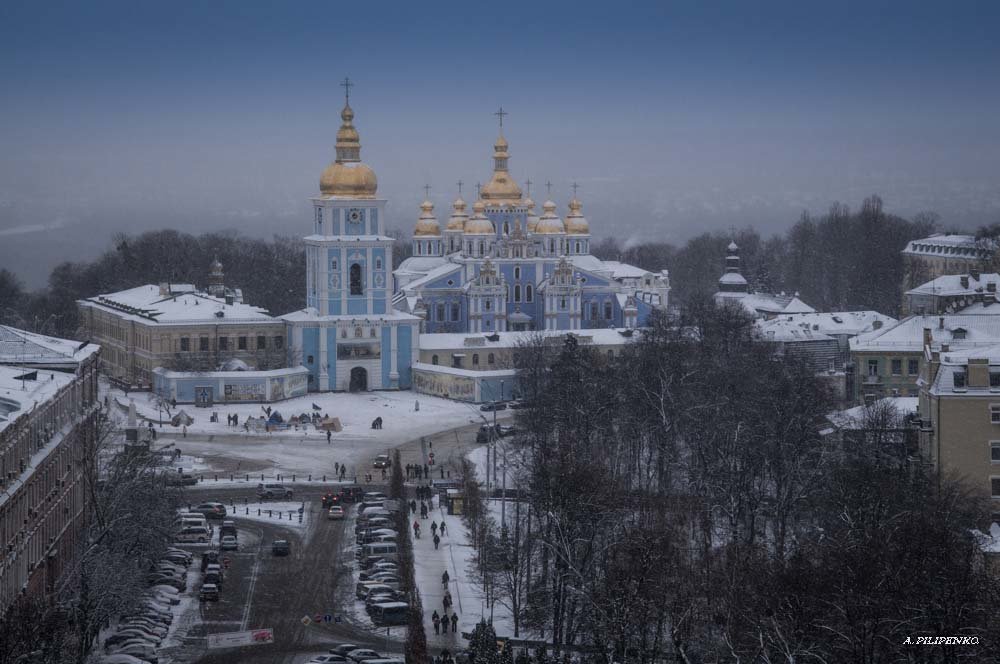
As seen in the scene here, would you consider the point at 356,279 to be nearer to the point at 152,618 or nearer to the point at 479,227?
the point at 479,227

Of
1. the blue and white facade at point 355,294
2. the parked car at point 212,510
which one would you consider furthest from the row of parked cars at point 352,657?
the blue and white facade at point 355,294

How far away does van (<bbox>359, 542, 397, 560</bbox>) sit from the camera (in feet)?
125

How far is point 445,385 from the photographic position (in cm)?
6294

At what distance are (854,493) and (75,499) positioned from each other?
42.2ft

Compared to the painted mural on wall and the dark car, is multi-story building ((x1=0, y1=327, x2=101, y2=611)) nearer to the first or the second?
the dark car

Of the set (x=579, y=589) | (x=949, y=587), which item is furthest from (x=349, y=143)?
(x=949, y=587)

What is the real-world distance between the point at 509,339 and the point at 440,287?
7586mm

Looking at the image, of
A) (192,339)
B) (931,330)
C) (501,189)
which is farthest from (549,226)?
(931,330)

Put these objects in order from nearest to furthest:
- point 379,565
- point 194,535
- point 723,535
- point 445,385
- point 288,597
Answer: point 288,597 < point 723,535 < point 379,565 < point 194,535 < point 445,385

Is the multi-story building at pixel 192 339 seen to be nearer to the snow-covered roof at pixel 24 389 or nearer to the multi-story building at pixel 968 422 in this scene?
the snow-covered roof at pixel 24 389

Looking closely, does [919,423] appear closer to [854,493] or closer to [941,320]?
[854,493]

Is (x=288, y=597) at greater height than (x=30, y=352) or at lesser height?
lesser

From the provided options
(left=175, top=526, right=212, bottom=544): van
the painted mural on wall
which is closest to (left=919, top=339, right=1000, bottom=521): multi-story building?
(left=175, top=526, right=212, bottom=544): van

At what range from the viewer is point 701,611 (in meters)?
30.7
